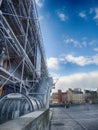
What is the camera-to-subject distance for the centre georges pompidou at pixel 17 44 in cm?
618

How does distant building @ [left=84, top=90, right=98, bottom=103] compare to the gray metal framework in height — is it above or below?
below

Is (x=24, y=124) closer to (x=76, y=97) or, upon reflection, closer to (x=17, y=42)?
(x=17, y=42)

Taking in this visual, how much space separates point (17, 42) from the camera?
6.63 m

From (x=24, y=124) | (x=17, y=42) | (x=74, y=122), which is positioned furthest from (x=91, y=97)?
(x=24, y=124)

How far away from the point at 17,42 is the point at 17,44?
0.64 ft

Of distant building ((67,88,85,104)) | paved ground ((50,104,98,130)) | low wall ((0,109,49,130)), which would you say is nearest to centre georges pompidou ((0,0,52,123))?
paved ground ((50,104,98,130))

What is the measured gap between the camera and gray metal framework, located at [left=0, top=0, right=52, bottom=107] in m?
6.35

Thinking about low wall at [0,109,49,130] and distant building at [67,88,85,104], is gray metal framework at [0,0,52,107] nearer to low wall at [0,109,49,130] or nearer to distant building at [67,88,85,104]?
low wall at [0,109,49,130]

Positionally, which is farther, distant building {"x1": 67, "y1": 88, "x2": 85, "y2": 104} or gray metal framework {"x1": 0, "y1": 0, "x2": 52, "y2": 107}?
distant building {"x1": 67, "y1": 88, "x2": 85, "y2": 104}

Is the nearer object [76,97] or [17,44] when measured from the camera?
[17,44]

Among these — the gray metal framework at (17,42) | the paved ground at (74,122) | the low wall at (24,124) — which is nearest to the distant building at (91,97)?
the paved ground at (74,122)

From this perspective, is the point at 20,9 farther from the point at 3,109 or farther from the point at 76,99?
the point at 76,99

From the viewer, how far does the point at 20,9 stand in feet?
27.0

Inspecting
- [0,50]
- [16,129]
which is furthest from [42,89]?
[16,129]
